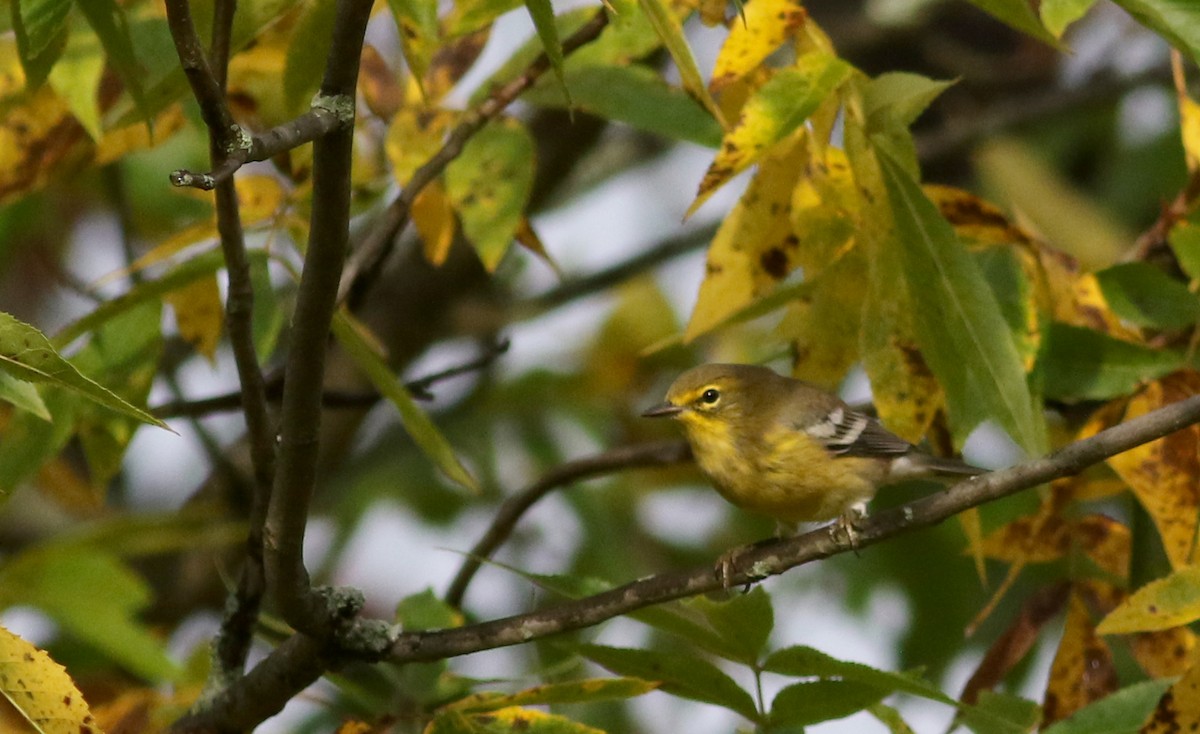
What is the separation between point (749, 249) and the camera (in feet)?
9.20

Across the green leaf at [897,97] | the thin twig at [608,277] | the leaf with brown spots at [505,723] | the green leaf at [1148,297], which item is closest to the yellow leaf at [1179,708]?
the green leaf at [1148,297]

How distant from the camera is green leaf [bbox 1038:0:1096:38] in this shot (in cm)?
206

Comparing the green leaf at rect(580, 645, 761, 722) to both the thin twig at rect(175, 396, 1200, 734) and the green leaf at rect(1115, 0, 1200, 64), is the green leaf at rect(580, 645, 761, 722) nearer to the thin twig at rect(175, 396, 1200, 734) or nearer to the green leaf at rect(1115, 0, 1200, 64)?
the thin twig at rect(175, 396, 1200, 734)

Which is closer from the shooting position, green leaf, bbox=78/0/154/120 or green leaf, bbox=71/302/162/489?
green leaf, bbox=78/0/154/120

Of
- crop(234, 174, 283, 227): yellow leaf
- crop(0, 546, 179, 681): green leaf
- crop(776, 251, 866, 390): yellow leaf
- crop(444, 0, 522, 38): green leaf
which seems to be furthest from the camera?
crop(0, 546, 179, 681): green leaf

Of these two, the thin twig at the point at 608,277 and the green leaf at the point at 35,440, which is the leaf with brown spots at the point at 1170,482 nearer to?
the green leaf at the point at 35,440

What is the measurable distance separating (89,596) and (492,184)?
1637 mm

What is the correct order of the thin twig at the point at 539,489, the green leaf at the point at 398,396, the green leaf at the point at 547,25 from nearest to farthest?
the green leaf at the point at 547,25, the green leaf at the point at 398,396, the thin twig at the point at 539,489

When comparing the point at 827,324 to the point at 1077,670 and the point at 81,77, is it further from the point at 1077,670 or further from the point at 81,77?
the point at 81,77

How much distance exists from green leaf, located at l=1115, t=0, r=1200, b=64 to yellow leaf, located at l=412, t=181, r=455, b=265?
1.44 metres

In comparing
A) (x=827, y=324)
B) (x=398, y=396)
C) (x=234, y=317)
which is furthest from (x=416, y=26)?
(x=827, y=324)

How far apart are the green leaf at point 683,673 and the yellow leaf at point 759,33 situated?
3.11 ft

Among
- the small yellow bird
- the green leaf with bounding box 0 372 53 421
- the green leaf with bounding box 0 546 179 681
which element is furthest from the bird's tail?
the green leaf with bounding box 0 372 53 421

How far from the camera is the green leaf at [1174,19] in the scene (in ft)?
6.75
